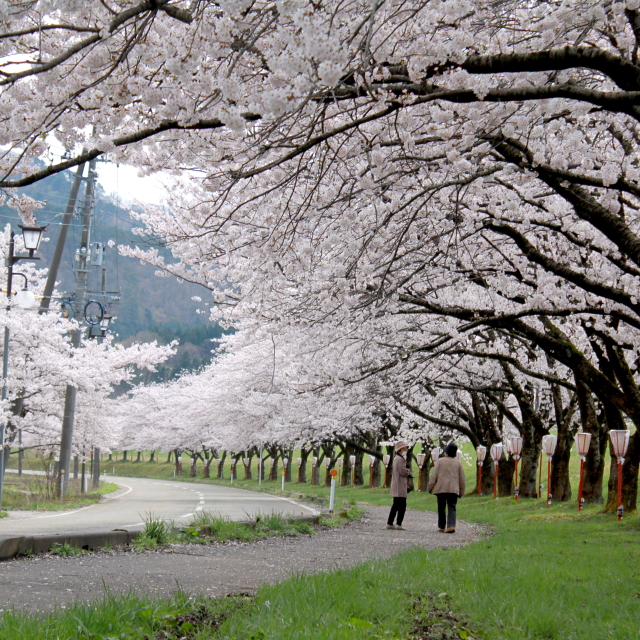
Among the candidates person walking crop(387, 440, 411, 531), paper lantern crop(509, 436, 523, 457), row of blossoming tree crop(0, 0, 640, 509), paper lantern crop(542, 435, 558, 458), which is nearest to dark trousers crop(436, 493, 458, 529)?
person walking crop(387, 440, 411, 531)

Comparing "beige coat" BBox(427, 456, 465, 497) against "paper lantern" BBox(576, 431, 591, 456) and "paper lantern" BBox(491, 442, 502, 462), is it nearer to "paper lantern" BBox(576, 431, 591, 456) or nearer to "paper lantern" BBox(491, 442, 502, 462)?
"paper lantern" BBox(576, 431, 591, 456)

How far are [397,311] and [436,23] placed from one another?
304 inches

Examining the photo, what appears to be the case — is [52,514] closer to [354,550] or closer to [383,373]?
[383,373]

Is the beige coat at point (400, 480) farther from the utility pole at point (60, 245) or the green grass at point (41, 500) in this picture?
the utility pole at point (60, 245)

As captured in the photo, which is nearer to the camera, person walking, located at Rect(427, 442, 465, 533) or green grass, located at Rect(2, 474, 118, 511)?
person walking, located at Rect(427, 442, 465, 533)

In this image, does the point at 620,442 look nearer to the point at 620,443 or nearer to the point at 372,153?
the point at 620,443

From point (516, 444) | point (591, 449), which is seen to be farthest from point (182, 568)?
point (516, 444)

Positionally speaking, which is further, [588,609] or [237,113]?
[588,609]

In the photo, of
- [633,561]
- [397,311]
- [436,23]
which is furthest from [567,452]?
[436,23]

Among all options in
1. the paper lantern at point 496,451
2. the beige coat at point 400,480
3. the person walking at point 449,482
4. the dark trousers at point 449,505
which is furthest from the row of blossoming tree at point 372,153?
the paper lantern at point 496,451

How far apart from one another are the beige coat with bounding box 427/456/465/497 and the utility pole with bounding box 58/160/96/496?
12.4 meters

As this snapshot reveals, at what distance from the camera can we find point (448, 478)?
1315 centimetres

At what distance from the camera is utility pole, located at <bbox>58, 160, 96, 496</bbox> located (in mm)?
21062

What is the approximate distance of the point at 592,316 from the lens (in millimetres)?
13484
